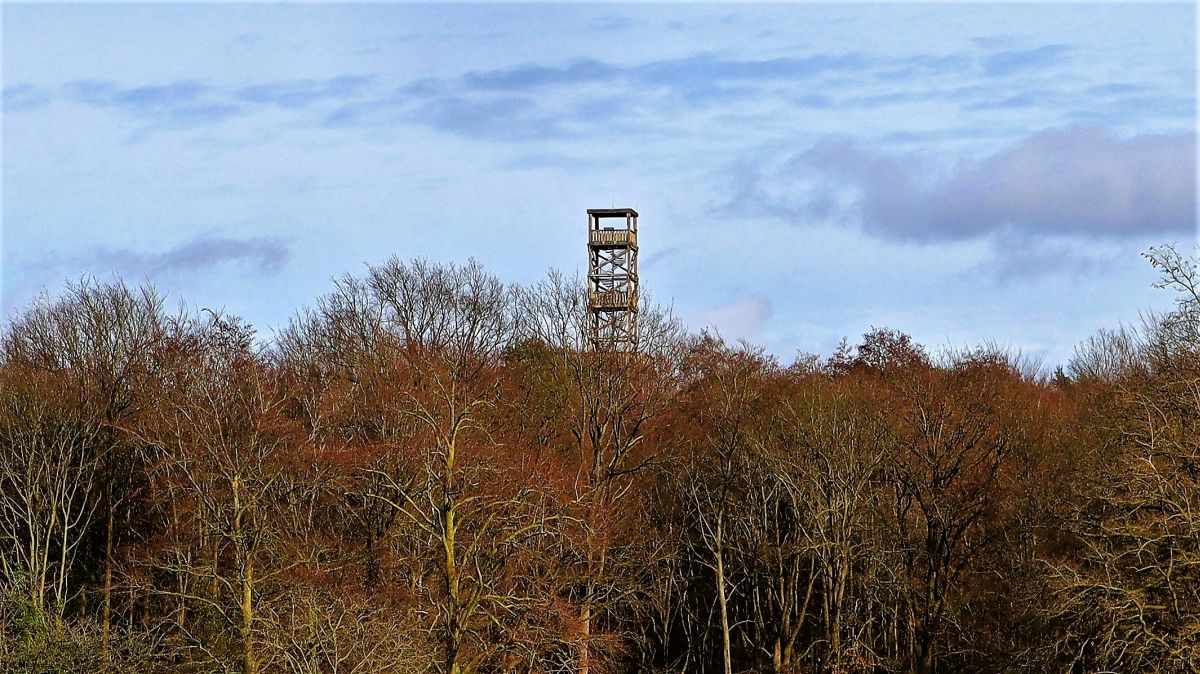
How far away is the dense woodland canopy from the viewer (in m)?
31.2

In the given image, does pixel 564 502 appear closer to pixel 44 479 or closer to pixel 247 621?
pixel 247 621

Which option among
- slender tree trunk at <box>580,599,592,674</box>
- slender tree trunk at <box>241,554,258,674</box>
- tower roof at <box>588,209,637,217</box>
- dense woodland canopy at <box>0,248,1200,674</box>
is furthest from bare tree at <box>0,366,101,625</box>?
tower roof at <box>588,209,637,217</box>

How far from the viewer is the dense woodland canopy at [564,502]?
31.2 meters

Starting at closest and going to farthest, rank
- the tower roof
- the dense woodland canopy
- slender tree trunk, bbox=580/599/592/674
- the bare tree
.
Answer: the dense woodland canopy
slender tree trunk, bbox=580/599/592/674
the bare tree
the tower roof

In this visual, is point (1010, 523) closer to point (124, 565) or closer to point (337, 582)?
point (337, 582)

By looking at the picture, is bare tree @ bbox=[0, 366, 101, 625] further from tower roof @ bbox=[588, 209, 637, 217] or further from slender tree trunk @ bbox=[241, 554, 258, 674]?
tower roof @ bbox=[588, 209, 637, 217]

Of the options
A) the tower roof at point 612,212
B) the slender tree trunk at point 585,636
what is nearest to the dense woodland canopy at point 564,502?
the slender tree trunk at point 585,636

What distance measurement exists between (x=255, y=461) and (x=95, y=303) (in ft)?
60.0

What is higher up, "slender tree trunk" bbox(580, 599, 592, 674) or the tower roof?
the tower roof

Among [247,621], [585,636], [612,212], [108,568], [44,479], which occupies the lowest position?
[585,636]

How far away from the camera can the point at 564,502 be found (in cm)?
3666

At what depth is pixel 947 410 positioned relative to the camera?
43.0m

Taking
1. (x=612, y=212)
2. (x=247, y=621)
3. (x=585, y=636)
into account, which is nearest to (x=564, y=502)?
(x=585, y=636)

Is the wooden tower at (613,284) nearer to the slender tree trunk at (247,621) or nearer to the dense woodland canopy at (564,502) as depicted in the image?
the dense woodland canopy at (564,502)
